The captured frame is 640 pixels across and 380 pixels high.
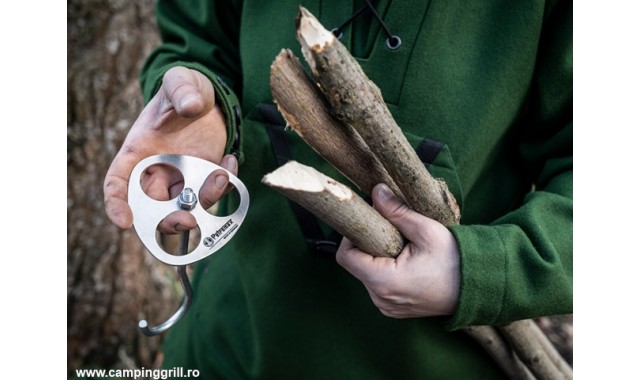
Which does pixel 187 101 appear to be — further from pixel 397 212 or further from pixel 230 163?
pixel 397 212

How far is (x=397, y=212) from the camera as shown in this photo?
0.73 meters

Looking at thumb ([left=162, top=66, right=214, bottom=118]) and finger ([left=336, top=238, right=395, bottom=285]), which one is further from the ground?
thumb ([left=162, top=66, right=214, bottom=118])

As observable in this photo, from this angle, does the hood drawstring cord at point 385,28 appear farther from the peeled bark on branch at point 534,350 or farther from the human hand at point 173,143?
the peeled bark on branch at point 534,350

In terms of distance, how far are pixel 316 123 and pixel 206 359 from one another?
678mm

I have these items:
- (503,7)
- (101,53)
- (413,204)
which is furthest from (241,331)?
(101,53)

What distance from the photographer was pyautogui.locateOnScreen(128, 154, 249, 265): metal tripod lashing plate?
0.73 metres

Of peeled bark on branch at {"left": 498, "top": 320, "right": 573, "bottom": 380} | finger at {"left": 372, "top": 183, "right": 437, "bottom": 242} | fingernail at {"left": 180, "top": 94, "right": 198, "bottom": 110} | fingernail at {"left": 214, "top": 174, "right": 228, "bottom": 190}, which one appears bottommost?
peeled bark on branch at {"left": 498, "top": 320, "right": 573, "bottom": 380}

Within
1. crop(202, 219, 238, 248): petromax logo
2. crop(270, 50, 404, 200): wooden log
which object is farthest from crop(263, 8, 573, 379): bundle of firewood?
crop(202, 219, 238, 248): petromax logo

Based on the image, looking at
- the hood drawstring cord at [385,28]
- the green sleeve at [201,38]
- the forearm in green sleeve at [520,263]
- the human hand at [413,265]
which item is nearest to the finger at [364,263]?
the human hand at [413,265]

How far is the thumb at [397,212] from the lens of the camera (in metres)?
0.72

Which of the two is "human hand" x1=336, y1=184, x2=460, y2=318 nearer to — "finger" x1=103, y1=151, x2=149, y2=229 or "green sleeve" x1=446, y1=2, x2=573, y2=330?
"green sleeve" x1=446, y1=2, x2=573, y2=330

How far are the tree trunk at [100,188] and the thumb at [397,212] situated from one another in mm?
1126

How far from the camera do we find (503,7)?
32.9 inches
